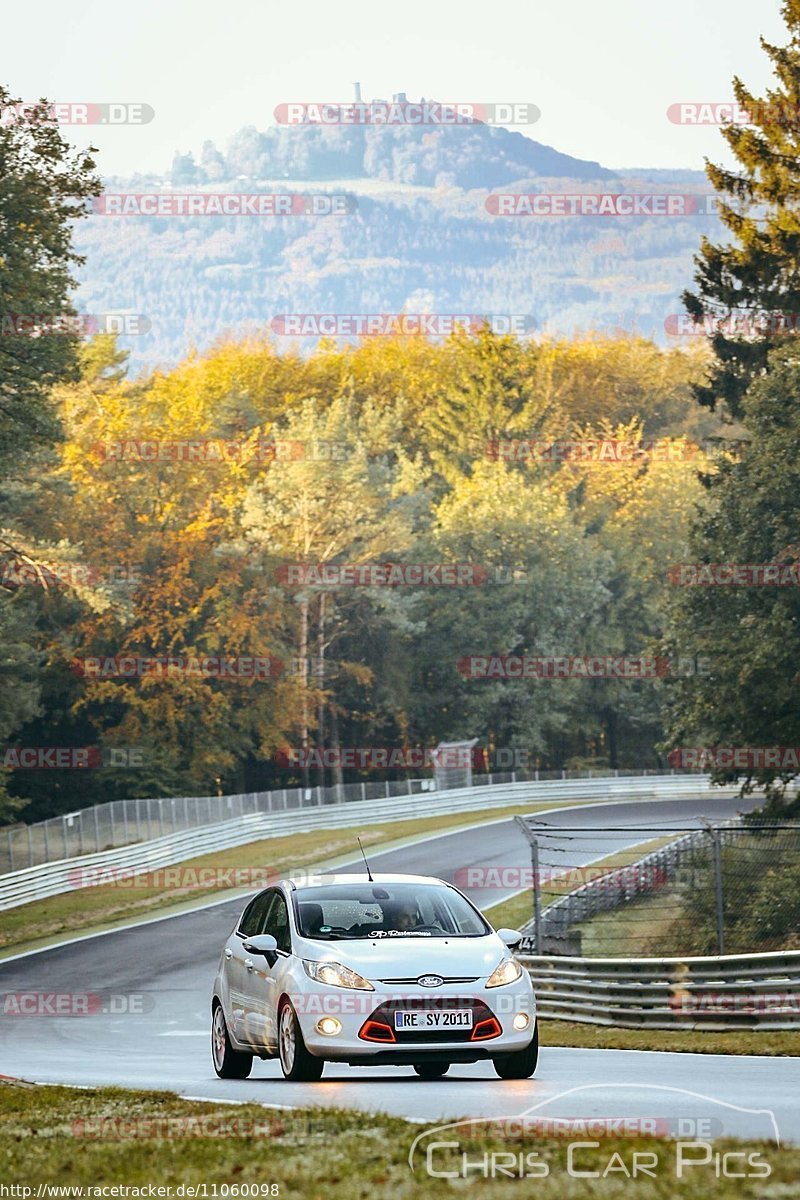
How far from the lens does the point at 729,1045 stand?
17531mm

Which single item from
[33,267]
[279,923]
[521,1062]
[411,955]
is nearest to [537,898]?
[279,923]

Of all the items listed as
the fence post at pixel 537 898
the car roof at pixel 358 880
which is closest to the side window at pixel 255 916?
the car roof at pixel 358 880

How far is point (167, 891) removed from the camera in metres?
48.8

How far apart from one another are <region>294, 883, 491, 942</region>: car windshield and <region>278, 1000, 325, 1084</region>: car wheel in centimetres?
66

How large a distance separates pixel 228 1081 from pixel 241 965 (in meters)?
0.90

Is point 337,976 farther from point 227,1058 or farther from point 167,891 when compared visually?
point 167,891

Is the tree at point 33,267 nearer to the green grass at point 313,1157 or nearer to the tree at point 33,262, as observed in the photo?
the tree at point 33,262

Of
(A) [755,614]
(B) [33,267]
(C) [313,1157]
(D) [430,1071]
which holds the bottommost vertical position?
(D) [430,1071]

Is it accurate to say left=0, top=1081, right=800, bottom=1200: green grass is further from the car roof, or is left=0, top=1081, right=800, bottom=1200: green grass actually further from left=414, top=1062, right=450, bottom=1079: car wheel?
the car roof

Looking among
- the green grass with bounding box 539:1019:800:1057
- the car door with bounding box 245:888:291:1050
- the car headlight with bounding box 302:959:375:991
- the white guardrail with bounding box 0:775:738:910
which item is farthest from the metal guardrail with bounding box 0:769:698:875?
the car headlight with bounding box 302:959:375:991

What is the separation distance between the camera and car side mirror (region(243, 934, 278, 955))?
→ 14195 millimetres

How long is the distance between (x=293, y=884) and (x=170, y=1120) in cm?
446

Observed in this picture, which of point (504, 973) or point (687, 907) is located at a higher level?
point (504, 973)

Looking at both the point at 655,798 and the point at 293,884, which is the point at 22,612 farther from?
the point at 293,884
